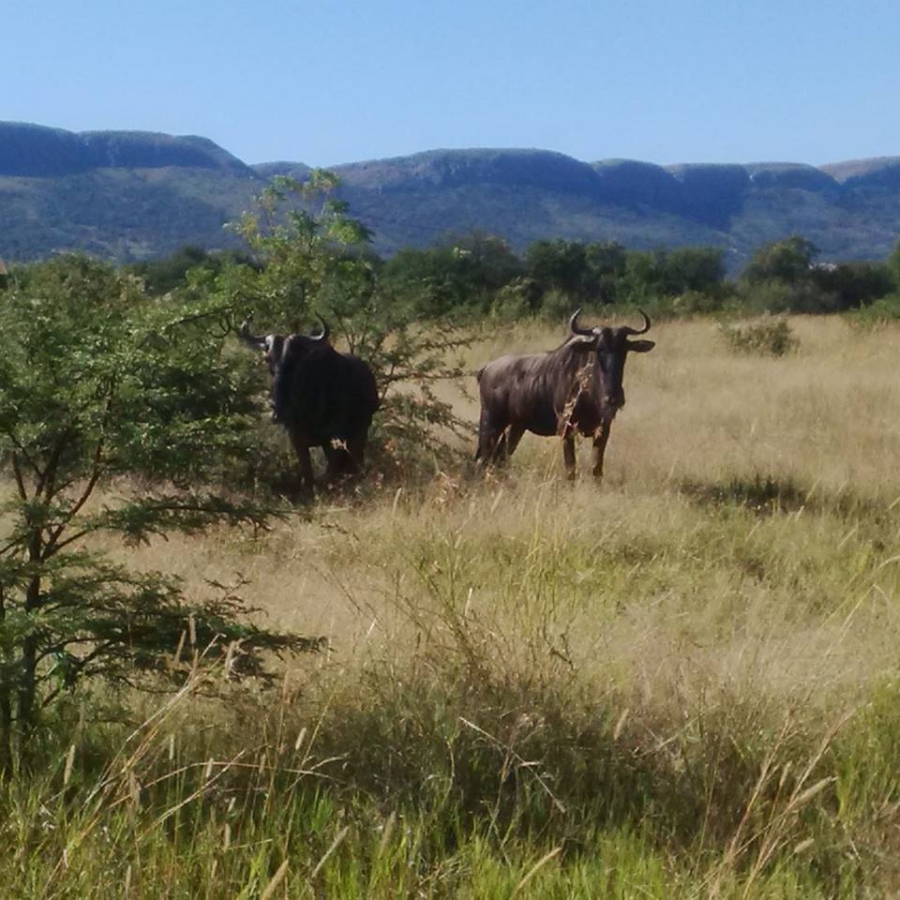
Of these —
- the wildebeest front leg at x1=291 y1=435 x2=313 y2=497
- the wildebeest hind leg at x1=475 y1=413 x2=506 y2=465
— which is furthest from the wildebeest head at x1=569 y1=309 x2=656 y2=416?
the wildebeest front leg at x1=291 y1=435 x2=313 y2=497

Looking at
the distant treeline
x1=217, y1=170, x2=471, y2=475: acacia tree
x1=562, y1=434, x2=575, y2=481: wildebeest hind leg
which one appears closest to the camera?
x1=562, y1=434, x2=575, y2=481: wildebeest hind leg

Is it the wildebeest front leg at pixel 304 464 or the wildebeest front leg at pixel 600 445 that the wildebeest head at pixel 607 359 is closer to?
the wildebeest front leg at pixel 600 445

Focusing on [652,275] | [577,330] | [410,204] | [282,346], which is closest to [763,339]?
[577,330]

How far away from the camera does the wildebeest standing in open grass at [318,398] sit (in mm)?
11688

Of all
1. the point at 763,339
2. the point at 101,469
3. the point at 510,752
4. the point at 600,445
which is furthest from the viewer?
the point at 763,339

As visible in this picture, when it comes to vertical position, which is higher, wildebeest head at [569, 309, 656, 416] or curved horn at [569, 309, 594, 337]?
curved horn at [569, 309, 594, 337]

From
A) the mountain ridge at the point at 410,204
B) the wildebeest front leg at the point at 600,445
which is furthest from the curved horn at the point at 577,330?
the mountain ridge at the point at 410,204

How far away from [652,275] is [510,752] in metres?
41.6

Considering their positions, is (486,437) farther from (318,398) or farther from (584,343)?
(318,398)

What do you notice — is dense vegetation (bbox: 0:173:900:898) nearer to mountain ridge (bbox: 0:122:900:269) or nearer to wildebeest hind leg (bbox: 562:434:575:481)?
wildebeest hind leg (bbox: 562:434:575:481)

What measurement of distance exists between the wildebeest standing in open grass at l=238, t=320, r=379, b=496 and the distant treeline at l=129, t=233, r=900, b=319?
20.4 meters

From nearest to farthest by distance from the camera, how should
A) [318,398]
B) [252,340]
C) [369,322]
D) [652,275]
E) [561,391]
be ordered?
[318,398] → [252,340] → [561,391] → [369,322] → [652,275]

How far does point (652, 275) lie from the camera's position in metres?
44.4

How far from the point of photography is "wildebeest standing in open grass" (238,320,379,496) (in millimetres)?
11688
